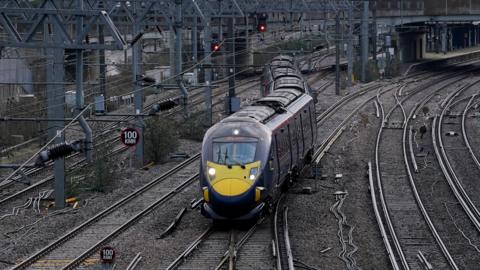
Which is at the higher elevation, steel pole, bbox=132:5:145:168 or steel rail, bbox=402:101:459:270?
steel pole, bbox=132:5:145:168

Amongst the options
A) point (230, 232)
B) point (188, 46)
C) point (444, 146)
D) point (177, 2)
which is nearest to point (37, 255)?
point (230, 232)

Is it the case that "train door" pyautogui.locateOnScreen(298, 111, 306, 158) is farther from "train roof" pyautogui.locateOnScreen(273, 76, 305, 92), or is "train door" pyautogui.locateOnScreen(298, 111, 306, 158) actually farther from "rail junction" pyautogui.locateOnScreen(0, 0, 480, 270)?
"train roof" pyautogui.locateOnScreen(273, 76, 305, 92)

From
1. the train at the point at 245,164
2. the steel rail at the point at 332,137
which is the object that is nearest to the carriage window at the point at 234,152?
the train at the point at 245,164

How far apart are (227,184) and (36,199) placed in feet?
19.7

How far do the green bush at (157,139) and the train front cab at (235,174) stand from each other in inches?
366

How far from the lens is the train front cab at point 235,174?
17156 millimetres

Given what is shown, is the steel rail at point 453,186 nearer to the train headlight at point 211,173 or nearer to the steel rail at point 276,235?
the steel rail at point 276,235

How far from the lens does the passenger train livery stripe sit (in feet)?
56.2

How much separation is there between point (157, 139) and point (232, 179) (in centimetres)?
1028

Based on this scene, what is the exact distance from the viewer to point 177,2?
26.2 meters

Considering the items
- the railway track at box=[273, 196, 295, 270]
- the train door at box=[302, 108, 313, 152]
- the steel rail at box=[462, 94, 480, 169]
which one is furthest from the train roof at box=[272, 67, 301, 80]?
the railway track at box=[273, 196, 295, 270]

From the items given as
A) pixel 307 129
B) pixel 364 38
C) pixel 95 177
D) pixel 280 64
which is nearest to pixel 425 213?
pixel 307 129

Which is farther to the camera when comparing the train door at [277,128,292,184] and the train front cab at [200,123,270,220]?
the train door at [277,128,292,184]

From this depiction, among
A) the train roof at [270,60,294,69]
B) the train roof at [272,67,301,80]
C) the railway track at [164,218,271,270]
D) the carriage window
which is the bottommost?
the railway track at [164,218,271,270]
